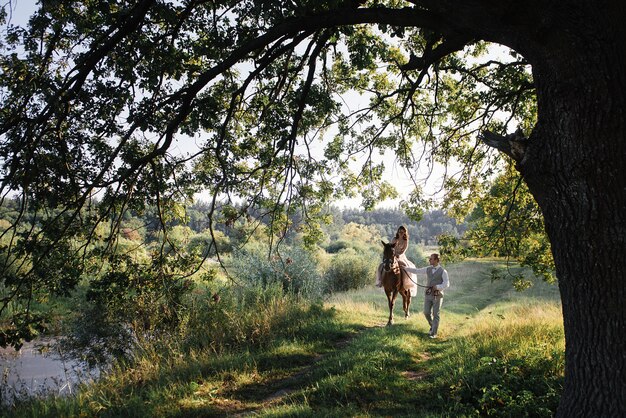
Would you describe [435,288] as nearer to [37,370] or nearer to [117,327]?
[117,327]

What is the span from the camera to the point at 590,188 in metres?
3.36

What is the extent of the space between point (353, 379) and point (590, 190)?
4.51 metres

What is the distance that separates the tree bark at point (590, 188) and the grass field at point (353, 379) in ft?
6.07

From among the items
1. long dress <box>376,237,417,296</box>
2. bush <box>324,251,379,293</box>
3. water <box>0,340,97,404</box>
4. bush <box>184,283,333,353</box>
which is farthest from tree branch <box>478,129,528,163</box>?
bush <box>324,251,379,293</box>

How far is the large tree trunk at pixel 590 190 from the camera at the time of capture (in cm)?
333

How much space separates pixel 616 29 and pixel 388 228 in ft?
286

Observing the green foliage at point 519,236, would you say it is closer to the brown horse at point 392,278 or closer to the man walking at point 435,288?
the man walking at point 435,288

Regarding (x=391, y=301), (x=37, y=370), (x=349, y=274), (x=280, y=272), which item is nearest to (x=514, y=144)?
(x=391, y=301)

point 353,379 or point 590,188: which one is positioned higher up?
point 590,188

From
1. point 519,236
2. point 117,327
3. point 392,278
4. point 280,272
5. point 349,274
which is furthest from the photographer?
point 349,274

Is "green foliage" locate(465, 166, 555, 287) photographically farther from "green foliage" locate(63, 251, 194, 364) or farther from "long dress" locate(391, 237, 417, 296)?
"green foliage" locate(63, 251, 194, 364)

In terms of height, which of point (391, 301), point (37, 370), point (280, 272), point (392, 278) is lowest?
point (37, 370)

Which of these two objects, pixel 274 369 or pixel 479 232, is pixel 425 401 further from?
pixel 479 232

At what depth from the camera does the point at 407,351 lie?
851 cm
